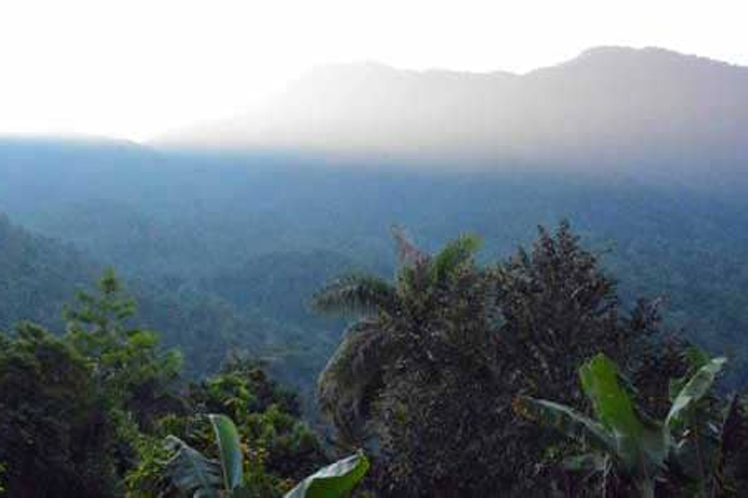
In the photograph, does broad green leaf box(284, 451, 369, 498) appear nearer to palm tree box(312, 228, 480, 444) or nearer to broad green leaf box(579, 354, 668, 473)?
broad green leaf box(579, 354, 668, 473)

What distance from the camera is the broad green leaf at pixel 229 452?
9.93m

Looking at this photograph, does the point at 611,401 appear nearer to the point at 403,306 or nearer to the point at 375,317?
the point at 403,306

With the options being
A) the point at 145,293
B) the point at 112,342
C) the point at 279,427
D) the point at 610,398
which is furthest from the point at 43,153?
the point at 610,398

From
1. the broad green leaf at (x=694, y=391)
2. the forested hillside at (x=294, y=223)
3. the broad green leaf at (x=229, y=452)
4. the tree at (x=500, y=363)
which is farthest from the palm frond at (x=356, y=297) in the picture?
the forested hillside at (x=294, y=223)

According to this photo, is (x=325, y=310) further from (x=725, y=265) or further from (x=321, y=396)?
(x=725, y=265)

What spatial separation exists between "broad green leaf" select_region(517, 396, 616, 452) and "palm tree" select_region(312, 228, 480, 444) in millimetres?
4501

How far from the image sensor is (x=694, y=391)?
9.11 m

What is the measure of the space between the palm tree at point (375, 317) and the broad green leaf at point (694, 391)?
5.23 m

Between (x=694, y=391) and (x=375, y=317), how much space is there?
7554 millimetres

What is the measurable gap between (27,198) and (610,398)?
149m

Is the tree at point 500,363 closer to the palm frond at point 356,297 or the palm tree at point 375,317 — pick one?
the palm tree at point 375,317

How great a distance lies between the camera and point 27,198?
148125 mm

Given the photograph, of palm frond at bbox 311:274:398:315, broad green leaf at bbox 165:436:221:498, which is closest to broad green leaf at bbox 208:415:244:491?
broad green leaf at bbox 165:436:221:498

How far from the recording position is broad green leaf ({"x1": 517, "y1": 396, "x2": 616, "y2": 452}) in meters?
9.30
